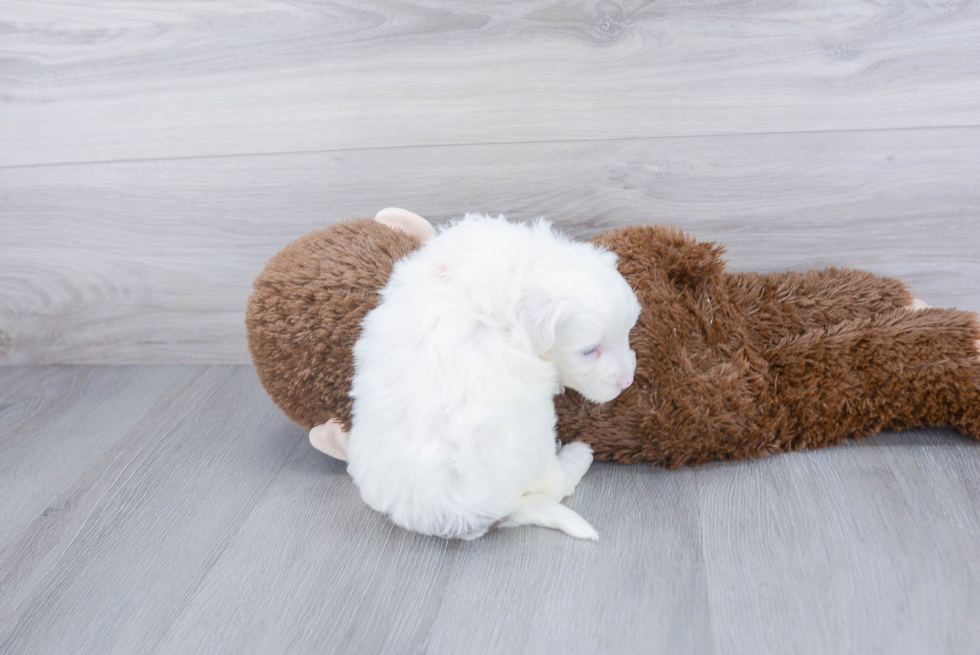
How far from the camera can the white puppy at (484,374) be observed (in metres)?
0.92

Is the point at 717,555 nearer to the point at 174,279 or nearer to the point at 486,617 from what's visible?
the point at 486,617

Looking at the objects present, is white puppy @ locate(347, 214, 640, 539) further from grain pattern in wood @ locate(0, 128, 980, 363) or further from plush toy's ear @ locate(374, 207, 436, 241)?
grain pattern in wood @ locate(0, 128, 980, 363)

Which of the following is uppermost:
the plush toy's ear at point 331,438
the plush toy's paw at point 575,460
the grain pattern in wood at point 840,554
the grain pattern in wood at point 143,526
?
the grain pattern in wood at point 840,554

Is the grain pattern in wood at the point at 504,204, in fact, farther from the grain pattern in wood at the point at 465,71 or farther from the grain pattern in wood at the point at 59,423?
the grain pattern in wood at the point at 59,423

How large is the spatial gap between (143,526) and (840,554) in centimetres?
105

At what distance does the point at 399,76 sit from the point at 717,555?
986 millimetres

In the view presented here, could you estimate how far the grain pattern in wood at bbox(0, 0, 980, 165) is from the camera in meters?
1.21

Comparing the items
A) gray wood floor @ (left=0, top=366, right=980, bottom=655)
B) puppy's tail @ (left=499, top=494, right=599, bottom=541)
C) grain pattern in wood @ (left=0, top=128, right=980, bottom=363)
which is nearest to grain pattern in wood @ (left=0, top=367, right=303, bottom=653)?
gray wood floor @ (left=0, top=366, right=980, bottom=655)

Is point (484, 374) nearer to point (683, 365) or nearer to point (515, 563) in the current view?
point (515, 563)

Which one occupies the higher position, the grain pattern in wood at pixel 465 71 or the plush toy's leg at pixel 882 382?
the grain pattern in wood at pixel 465 71

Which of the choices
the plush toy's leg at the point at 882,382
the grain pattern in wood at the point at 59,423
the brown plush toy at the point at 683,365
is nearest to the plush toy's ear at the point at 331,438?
the brown plush toy at the point at 683,365

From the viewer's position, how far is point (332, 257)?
112 cm

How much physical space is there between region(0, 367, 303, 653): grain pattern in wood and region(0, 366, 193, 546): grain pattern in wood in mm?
35

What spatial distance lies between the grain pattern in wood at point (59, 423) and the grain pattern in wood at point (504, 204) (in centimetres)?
16
